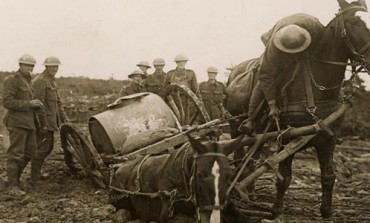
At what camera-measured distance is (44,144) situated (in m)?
10.0

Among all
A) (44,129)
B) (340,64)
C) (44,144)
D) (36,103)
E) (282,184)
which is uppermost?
(340,64)

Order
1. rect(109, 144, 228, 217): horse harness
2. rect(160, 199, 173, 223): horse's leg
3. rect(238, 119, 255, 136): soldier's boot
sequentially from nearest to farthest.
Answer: rect(109, 144, 228, 217): horse harness < rect(160, 199, 173, 223): horse's leg < rect(238, 119, 255, 136): soldier's boot

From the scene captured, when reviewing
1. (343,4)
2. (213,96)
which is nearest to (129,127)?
(343,4)

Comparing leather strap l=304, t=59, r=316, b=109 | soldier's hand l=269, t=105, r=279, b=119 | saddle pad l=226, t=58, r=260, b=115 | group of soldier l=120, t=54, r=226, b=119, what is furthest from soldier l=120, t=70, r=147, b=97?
leather strap l=304, t=59, r=316, b=109

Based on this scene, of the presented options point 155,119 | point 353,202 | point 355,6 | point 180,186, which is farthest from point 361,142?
point 180,186

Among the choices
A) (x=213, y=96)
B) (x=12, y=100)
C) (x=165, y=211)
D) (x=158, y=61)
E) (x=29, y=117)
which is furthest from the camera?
(x=213, y=96)

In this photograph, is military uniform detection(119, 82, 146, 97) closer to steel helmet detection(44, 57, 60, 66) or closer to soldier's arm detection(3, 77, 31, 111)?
steel helmet detection(44, 57, 60, 66)

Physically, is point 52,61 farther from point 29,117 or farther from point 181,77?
point 181,77

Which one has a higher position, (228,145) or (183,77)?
(183,77)

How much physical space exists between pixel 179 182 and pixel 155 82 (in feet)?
23.2

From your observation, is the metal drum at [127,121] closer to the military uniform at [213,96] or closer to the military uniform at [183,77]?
the military uniform at [183,77]

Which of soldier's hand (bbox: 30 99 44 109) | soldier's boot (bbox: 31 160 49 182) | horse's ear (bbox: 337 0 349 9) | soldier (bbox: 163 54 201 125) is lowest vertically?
soldier's boot (bbox: 31 160 49 182)

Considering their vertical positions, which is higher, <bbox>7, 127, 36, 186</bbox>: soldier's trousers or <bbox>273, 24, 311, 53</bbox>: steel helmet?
<bbox>273, 24, 311, 53</bbox>: steel helmet

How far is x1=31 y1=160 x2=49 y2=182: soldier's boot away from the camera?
9.87 metres
